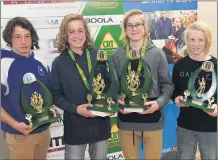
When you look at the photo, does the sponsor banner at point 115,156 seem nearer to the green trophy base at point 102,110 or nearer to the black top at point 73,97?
the black top at point 73,97

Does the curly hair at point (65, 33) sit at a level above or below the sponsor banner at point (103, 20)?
below

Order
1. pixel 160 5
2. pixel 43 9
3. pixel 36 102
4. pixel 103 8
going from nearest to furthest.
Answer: pixel 36 102, pixel 43 9, pixel 103 8, pixel 160 5

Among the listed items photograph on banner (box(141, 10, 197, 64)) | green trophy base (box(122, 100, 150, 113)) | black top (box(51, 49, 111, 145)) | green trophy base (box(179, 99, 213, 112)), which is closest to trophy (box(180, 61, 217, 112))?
green trophy base (box(179, 99, 213, 112))

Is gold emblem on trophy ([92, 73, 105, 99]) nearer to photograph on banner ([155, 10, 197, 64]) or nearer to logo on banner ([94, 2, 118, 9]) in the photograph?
logo on banner ([94, 2, 118, 9])

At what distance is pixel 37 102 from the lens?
4.78 ft

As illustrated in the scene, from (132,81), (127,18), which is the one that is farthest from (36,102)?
(127,18)

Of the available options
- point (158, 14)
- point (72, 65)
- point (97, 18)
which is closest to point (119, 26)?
point (97, 18)

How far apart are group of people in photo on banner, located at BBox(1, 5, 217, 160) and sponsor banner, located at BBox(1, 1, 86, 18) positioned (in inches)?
12.6

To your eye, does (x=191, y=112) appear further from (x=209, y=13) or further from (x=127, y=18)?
(x=209, y=13)

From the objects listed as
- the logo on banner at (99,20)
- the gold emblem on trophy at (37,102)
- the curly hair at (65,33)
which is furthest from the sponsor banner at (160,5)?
the gold emblem on trophy at (37,102)

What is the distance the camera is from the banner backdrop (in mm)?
1867

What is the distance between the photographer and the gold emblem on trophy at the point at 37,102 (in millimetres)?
1450

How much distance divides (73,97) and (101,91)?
0.51ft

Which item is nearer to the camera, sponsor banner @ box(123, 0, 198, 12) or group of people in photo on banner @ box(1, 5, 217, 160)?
group of people in photo on banner @ box(1, 5, 217, 160)
